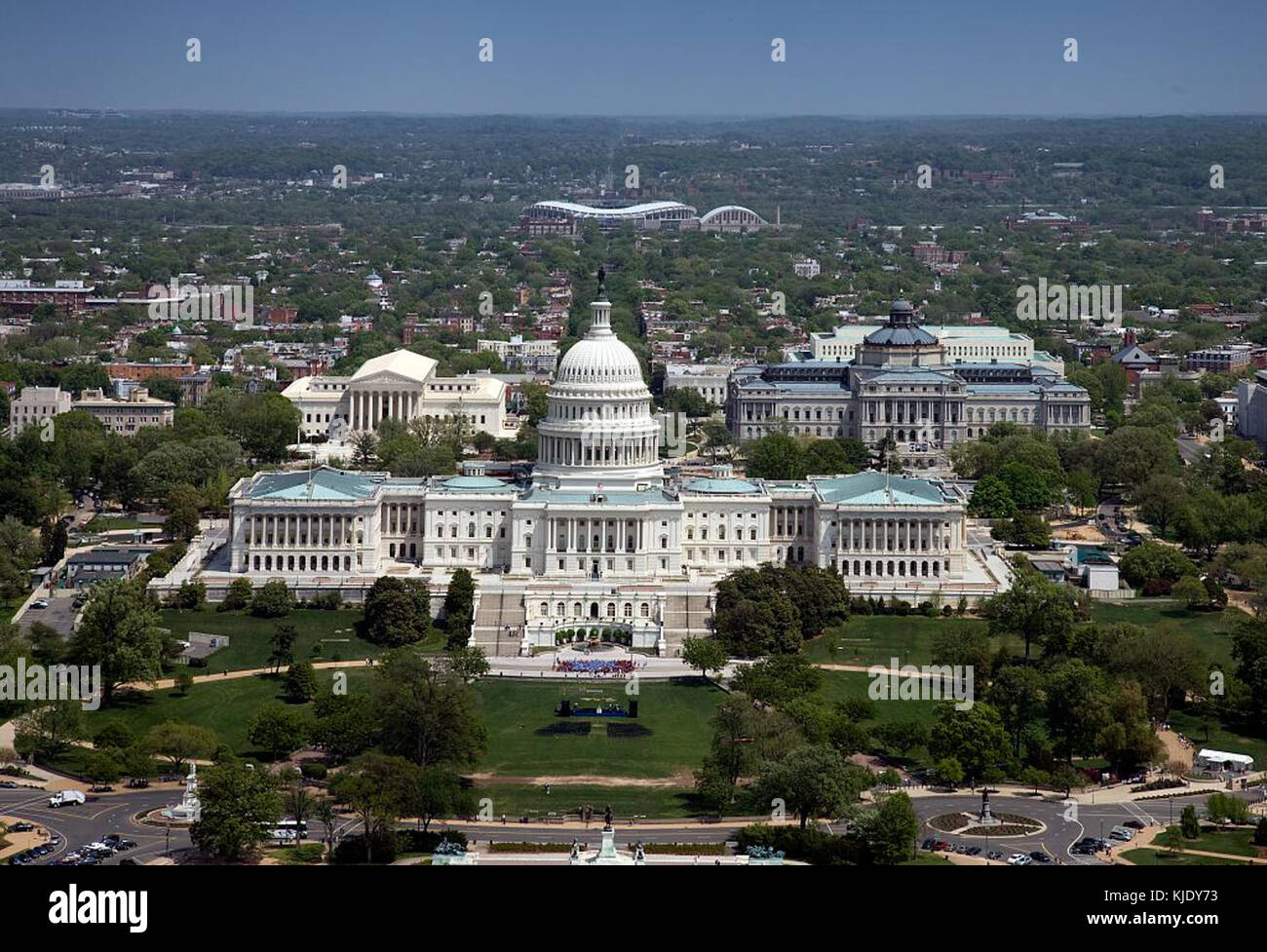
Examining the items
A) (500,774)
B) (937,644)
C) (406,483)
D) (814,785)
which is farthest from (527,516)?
(814,785)

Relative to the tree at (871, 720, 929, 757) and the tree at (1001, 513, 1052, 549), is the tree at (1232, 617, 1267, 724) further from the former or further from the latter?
the tree at (1001, 513, 1052, 549)

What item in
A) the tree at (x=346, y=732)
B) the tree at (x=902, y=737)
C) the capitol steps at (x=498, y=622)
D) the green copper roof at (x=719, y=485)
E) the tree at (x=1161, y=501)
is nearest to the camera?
the tree at (x=346, y=732)

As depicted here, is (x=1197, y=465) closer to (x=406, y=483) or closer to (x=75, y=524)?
(x=406, y=483)

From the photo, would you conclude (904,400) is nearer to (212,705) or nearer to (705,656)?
(705,656)

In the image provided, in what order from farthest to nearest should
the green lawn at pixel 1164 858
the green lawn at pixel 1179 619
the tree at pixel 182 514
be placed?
the tree at pixel 182 514, the green lawn at pixel 1179 619, the green lawn at pixel 1164 858

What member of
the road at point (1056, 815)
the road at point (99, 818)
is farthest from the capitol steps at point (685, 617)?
the road at point (99, 818)

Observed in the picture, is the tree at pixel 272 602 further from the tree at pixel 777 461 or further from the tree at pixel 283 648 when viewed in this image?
the tree at pixel 777 461

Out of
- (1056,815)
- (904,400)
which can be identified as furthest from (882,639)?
(904,400)
